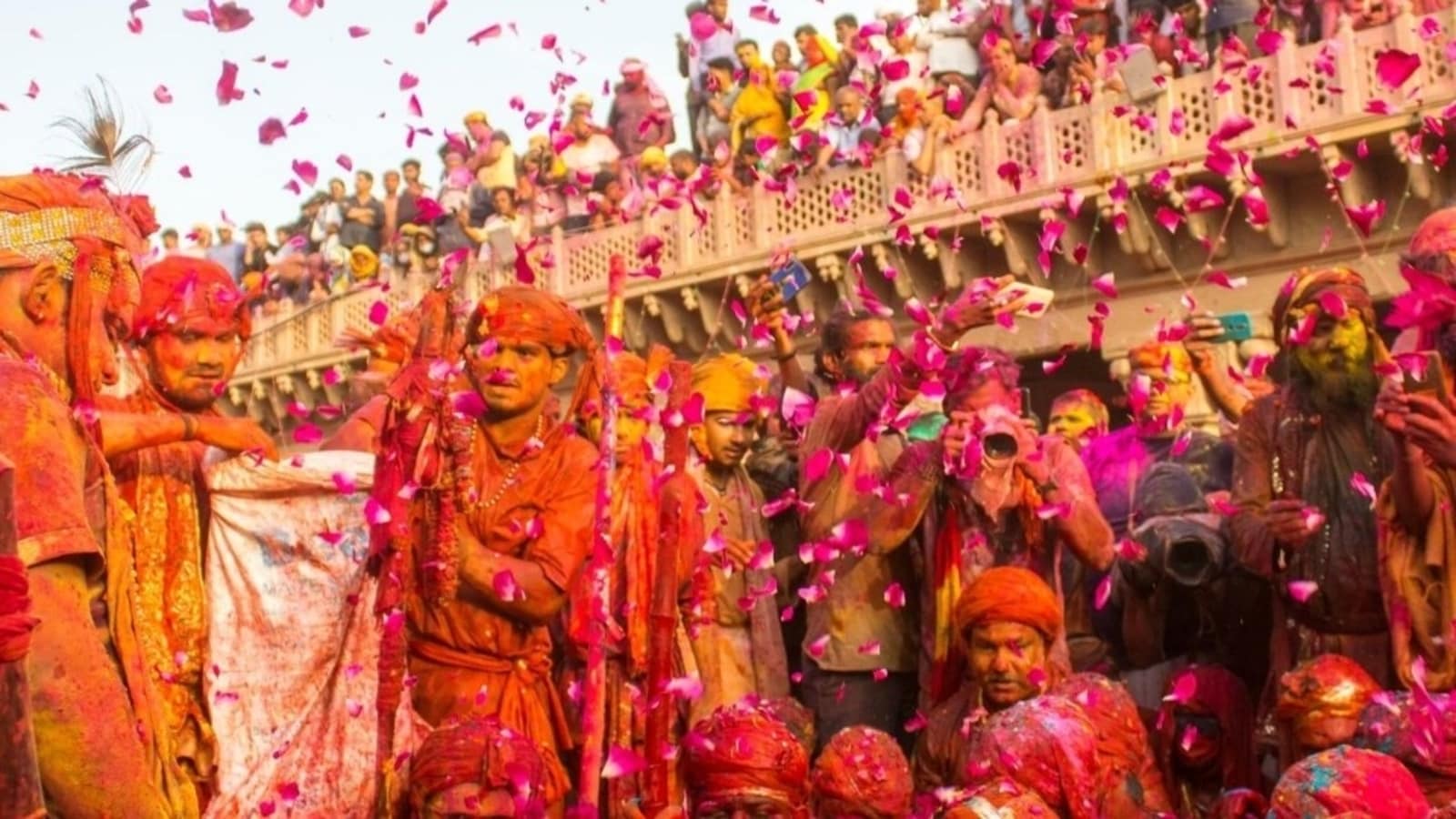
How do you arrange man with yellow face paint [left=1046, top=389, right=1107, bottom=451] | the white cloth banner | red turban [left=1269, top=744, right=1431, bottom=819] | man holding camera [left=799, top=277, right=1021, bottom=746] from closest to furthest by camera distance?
red turban [left=1269, top=744, right=1431, bottom=819] → the white cloth banner → man holding camera [left=799, top=277, right=1021, bottom=746] → man with yellow face paint [left=1046, top=389, right=1107, bottom=451]

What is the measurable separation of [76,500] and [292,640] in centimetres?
187

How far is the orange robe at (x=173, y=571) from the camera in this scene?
5324mm

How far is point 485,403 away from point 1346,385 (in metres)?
2.64

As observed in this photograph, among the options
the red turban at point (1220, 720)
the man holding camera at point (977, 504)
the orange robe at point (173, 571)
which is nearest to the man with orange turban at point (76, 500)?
the orange robe at point (173, 571)

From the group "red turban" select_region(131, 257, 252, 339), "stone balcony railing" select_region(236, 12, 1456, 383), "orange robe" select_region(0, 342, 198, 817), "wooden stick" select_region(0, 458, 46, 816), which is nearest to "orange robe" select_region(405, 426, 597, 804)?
"red turban" select_region(131, 257, 252, 339)

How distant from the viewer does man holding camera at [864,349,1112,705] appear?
673 cm

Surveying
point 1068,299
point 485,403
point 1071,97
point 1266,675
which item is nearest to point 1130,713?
point 1266,675

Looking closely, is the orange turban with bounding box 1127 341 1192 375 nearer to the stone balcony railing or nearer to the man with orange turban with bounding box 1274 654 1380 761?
the man with orange turban with bounding box 1274 654 1380 761

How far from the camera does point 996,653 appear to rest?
621 cm

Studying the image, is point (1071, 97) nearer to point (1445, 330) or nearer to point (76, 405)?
point (1445, 330)

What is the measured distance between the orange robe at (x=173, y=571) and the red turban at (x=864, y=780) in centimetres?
176

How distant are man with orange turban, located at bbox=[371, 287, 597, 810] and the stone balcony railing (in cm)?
689

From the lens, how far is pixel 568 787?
18.4 ft

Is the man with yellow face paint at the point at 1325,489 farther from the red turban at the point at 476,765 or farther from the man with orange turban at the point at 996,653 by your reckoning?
the red turban at the point at 476,765
